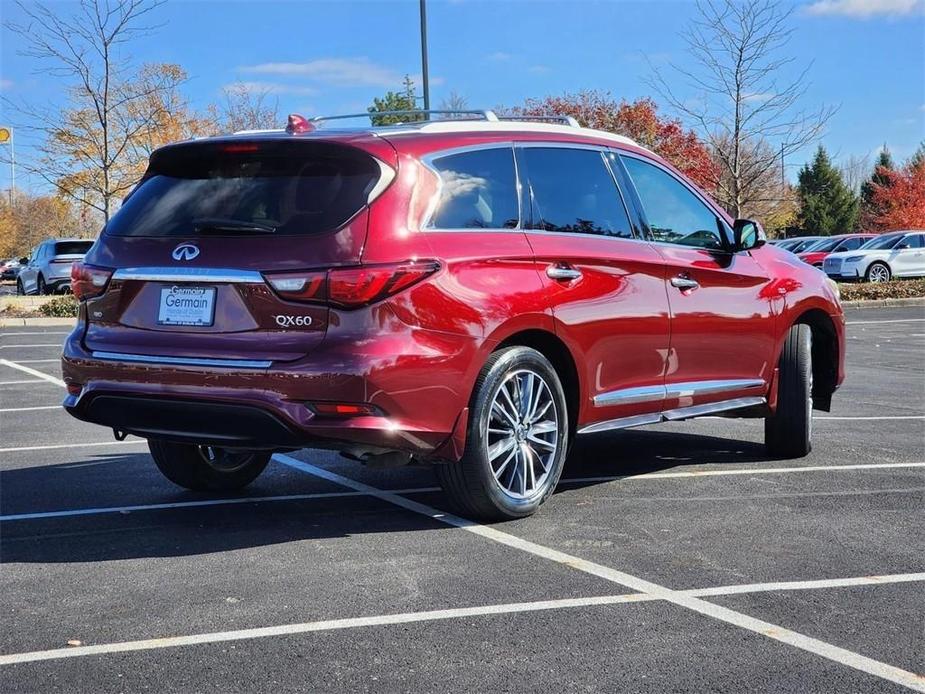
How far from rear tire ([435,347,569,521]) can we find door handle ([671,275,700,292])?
1.09m

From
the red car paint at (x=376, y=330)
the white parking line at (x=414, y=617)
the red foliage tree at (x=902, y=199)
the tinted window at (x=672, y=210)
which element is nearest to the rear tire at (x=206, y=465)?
the red car paint at (x=376, y=330)

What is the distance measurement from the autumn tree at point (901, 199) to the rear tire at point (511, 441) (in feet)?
196

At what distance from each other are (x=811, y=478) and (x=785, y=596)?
2480 mm

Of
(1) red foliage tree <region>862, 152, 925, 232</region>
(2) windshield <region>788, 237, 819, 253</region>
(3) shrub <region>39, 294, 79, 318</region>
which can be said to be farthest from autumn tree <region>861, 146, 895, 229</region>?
(3) shrub <region>39, 294, 79, 318</region>

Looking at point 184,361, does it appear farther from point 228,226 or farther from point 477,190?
point 477,190

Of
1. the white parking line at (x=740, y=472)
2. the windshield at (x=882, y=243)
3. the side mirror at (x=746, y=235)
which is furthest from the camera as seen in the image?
the windshield at (x=882, y=243)

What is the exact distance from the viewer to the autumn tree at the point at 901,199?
61469mm

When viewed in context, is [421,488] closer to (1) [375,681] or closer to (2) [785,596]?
(2) [785,596]

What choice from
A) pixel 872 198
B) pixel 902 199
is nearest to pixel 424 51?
pixel 902 199

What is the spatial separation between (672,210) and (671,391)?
1074 millimetres

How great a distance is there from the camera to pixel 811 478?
261 inches

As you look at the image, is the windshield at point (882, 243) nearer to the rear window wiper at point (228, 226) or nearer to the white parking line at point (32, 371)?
the white parking line at point (32, 371)

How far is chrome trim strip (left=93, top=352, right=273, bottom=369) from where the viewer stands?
16.0 feet

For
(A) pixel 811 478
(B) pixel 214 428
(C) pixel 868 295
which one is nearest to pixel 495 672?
(B) pixel 214 428
